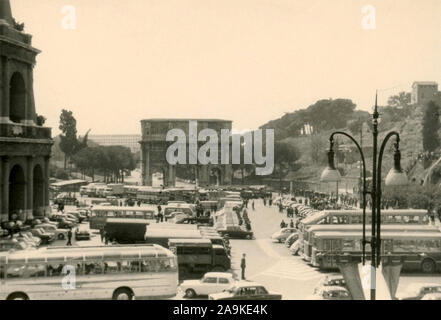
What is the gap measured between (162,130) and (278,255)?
34.4 metres

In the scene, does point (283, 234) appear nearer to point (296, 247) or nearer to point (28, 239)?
point (296, 247)

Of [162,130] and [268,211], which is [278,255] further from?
[162,130]

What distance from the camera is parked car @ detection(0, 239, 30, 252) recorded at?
25141mm

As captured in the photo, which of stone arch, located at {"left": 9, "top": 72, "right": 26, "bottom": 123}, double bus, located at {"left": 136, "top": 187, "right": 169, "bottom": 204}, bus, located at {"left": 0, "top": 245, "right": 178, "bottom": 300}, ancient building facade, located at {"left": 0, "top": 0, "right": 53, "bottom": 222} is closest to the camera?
bus, located at {"left": 0, "top": 245, "right": 178, "bottom": 300}

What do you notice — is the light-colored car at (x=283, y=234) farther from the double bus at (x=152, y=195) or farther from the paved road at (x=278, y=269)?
the double bus at (x=152, y=195)

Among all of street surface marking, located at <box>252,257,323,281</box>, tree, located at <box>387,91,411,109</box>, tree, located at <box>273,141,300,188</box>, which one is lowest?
street surface marking, located at <box>252,257,323,281</box>

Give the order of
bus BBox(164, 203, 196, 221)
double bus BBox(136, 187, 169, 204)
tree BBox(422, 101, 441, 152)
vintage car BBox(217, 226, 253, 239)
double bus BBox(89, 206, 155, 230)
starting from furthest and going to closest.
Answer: tree BBox(422, 101, 441, 152)
double bus BBox(136, 187, 169, 204)
bus BBox(164, 203, 196, 221)
double bus BBox(89, 206, 155, 230)
vintage car BBox(217, 226, 253, 239)

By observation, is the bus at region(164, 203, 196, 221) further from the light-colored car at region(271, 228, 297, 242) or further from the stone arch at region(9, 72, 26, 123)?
the stone arch at region(9, 72, 26, 123)

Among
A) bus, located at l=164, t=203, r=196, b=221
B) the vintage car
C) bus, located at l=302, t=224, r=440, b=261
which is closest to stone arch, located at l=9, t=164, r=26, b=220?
the vintage car

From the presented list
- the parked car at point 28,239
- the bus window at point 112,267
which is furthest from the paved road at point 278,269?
the bus window at point 112,267

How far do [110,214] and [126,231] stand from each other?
10.2m

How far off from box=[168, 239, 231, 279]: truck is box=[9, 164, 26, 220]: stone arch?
1144 cm
